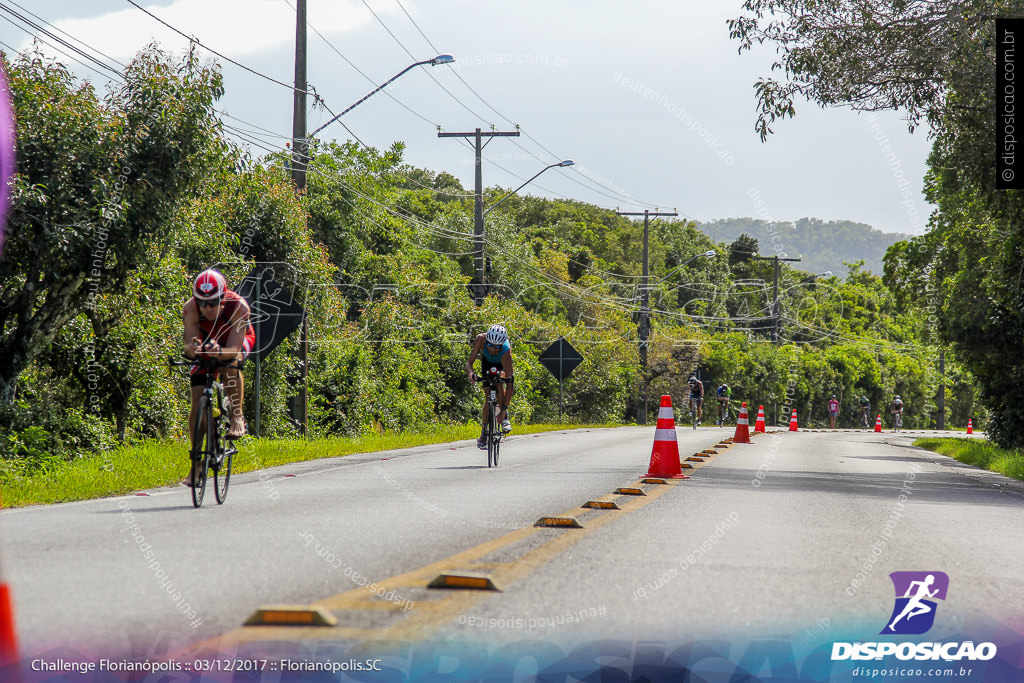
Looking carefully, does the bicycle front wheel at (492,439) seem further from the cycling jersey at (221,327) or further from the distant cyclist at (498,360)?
the cycling jersey at (221,327)

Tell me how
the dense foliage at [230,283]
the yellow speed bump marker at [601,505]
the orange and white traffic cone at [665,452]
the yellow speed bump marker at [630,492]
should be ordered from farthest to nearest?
the dense foliage at [230,283] < the orange and white traffic cone at [665,452] < the yellow speed bump marker at [630,492] < the yellow speed bump marker at [601,505]

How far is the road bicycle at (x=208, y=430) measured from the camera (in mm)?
8312

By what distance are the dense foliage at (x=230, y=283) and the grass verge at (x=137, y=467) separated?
0.71m

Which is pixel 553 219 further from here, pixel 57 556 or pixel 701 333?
pixel 57 556

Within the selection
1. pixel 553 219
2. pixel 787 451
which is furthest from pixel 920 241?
pixel 553 219

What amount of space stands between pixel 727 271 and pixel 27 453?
241 ft

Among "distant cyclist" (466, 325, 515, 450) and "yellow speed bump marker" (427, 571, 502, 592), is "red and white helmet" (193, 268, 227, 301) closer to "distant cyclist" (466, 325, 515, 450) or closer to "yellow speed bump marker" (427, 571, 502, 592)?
"yellow speed bump marker" (427, 571, 502, 592)

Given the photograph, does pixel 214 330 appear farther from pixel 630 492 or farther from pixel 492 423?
pixel 492 423

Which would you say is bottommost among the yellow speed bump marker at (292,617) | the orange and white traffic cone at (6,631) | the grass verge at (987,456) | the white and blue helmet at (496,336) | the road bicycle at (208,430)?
the grass verge at (987,456)

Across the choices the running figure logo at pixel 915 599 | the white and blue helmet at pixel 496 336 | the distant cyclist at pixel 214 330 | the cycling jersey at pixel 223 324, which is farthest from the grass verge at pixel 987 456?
the cycling jersey at pixel 223 324

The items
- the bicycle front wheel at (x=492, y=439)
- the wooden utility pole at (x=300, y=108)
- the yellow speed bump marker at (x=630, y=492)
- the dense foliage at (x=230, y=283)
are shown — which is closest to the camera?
the yellow speed bump marker at (x=630, y=492)

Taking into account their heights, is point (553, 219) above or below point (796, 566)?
above

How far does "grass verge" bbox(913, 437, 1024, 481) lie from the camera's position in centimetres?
1729

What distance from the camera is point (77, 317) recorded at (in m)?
15.3
